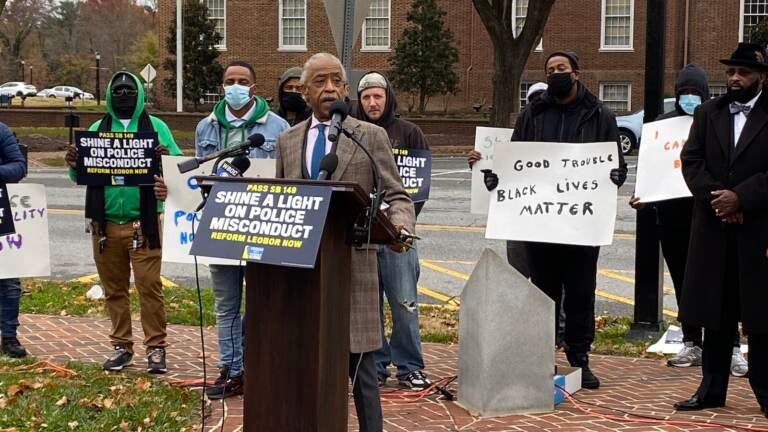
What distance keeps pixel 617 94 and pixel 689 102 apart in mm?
39887

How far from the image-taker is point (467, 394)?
6695 mm

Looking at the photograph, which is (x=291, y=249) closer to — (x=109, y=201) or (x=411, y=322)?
(x=411, y=322)

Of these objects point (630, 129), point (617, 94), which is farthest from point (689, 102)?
point (617, 94)

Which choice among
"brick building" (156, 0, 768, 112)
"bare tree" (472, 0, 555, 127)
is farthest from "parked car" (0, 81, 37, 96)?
"bare tree" (472, 0, 555, 127)

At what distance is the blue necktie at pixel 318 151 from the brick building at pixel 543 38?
39.4 metres

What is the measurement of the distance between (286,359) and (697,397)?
124 inches

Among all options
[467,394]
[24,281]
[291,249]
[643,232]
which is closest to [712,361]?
[467,394]

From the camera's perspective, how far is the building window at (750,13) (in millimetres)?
45156

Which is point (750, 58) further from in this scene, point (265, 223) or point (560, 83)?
point (265, 223)

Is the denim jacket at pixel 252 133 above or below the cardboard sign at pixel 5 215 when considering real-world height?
above

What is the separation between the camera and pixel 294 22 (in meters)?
50.0

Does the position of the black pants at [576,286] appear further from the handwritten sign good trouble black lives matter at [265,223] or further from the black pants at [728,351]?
the handwritten sign good trouble black lives matter at [265,223]

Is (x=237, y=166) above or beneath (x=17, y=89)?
beneath

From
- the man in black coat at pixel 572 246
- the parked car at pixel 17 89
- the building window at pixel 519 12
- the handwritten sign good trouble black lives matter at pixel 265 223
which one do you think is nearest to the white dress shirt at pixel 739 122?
the man in black coat at pixel 572 246
